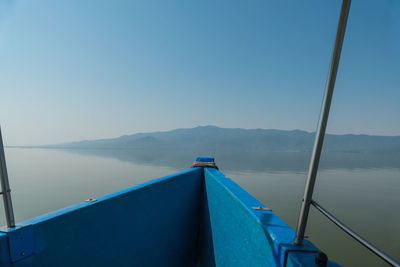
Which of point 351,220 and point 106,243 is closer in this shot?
point 106,243

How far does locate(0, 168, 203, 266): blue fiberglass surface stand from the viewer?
777mm

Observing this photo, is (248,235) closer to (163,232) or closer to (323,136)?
(323,136)

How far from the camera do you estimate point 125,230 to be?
1187 mm

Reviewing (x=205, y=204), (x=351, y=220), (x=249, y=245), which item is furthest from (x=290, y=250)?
(x=351, y=220)

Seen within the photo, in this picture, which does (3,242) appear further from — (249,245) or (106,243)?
(249,245)

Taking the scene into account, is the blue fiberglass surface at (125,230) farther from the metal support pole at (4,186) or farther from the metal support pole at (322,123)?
the metal support pole at (322,123)

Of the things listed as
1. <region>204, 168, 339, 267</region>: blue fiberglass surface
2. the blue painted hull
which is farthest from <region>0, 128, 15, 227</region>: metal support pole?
<region>204, 168, 339, 267</region>: blue fiberglass surface

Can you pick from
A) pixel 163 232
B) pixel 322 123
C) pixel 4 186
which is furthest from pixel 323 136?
pixel 163 232

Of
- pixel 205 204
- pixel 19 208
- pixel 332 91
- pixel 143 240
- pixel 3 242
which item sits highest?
pixel 332 91

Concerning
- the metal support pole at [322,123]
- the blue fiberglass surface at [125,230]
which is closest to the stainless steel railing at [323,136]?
the metal support pole at [322,123]

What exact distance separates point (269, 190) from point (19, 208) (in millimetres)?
10295

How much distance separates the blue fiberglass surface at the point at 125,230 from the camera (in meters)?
0.78

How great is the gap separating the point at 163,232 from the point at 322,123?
1490 mm

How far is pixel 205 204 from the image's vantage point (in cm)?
185
